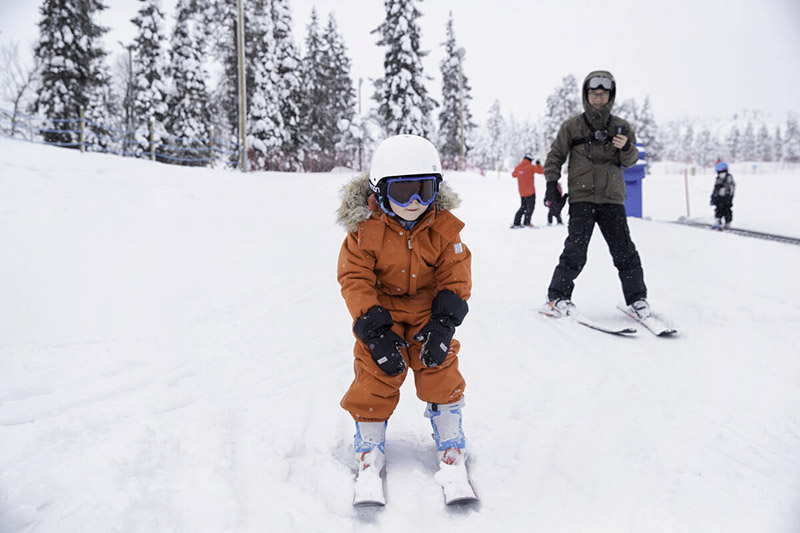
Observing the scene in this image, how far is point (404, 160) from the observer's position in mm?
2250

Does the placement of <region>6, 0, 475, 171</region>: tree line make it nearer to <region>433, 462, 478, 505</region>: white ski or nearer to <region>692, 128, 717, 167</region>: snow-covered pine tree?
<region>433, 462, 478, 505</region>: white ski

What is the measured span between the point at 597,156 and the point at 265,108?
82.2 feet

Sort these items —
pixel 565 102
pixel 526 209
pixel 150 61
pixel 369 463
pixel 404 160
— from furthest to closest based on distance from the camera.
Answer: pixel 565 102
pixel 150 61
pixel 526 209
pixel 404 160
pixel 369 463

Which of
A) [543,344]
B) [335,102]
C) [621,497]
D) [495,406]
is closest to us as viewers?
[621,497]

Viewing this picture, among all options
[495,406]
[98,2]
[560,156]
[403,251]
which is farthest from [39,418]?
[98,2]

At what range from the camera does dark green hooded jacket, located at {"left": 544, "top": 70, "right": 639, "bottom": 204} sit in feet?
13.4

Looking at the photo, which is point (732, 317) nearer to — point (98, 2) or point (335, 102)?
point (98, 2)

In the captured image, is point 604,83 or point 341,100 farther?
point 341,100

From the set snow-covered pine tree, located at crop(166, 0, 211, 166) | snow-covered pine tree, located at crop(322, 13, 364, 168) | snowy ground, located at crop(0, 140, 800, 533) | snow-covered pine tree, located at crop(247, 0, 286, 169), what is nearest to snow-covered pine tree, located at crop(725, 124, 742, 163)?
snow-covered pine tree, located at crop(322, 13, 364, 168)

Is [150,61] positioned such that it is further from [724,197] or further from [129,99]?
[724,197]

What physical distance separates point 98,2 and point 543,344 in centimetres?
2787

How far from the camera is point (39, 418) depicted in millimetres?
2375

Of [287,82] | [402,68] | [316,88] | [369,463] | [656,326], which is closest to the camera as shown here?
[369,463]

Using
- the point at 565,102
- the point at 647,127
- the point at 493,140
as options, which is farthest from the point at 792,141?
the point at 565,102
